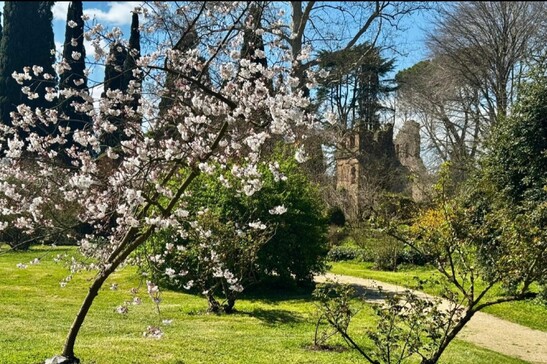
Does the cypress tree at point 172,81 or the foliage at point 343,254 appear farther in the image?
the foliage at point 343,254

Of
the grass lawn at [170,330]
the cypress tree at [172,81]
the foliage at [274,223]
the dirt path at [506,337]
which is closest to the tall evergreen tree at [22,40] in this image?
the grass lawn at [170,330]

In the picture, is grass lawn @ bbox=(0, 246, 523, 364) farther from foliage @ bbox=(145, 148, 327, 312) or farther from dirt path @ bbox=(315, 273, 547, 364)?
foliage @ bbox=(145, 148, 327, 312)

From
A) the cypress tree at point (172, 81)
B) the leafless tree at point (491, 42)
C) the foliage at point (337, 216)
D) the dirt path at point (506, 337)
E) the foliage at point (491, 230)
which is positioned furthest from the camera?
the foliage at point (337, 216)

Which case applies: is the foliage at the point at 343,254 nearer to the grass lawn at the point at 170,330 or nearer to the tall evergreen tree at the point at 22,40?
the grass lawn at the point at 170,330

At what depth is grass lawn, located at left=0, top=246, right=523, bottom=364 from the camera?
6.53m

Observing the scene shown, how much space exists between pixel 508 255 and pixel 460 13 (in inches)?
673

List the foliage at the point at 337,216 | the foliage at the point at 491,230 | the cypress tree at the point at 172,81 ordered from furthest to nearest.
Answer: the foliage at the point at 337,216, the cypress tree at the point at 172,81, the foliage at the point at 491,230

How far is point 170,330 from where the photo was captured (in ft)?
27.2

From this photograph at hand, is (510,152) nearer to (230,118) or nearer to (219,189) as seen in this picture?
(219,189)

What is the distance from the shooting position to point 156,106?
5.89 meters

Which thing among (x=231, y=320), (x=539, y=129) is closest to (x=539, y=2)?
(x=539, y=129)

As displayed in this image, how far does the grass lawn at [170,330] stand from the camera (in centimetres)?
653

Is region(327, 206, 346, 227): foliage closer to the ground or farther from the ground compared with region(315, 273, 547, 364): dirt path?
farther from the ground

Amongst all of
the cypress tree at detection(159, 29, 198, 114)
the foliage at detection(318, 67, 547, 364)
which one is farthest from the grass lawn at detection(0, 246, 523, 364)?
the cypress tree at detection(159, 29, 198, 114)
